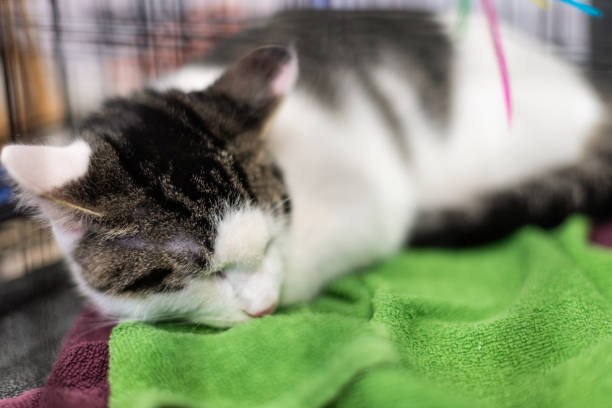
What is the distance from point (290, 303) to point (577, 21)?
1.38 meters

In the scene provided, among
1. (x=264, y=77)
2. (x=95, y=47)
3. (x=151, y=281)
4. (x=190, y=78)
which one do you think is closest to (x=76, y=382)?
(x=151, y=281)

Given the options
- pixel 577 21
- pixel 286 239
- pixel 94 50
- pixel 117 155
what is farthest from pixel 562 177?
pixel 94 50

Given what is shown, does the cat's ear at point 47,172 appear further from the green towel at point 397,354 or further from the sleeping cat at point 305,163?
the green towel at point 397,354

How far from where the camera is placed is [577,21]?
1694 millimetres

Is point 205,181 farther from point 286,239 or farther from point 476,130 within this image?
point 476,130

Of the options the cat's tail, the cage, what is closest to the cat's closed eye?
the cage

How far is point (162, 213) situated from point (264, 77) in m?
0.36

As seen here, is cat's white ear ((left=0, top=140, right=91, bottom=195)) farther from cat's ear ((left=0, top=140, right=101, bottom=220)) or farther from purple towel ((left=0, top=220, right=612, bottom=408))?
purple towel ((left=0, top=220, right=612, bottom=408))

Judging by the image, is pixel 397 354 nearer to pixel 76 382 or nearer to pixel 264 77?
pixel 76 382

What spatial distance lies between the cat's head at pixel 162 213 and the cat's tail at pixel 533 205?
22.4 inches

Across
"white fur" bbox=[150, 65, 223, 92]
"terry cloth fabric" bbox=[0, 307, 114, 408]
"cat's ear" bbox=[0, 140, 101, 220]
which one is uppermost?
"white fur" bbox=[150, 65, 223, 92]

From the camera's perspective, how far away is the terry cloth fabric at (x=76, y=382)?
0.74m

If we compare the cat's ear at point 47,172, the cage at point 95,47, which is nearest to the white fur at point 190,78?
the cage at point 95,47

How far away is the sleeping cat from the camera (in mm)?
810
